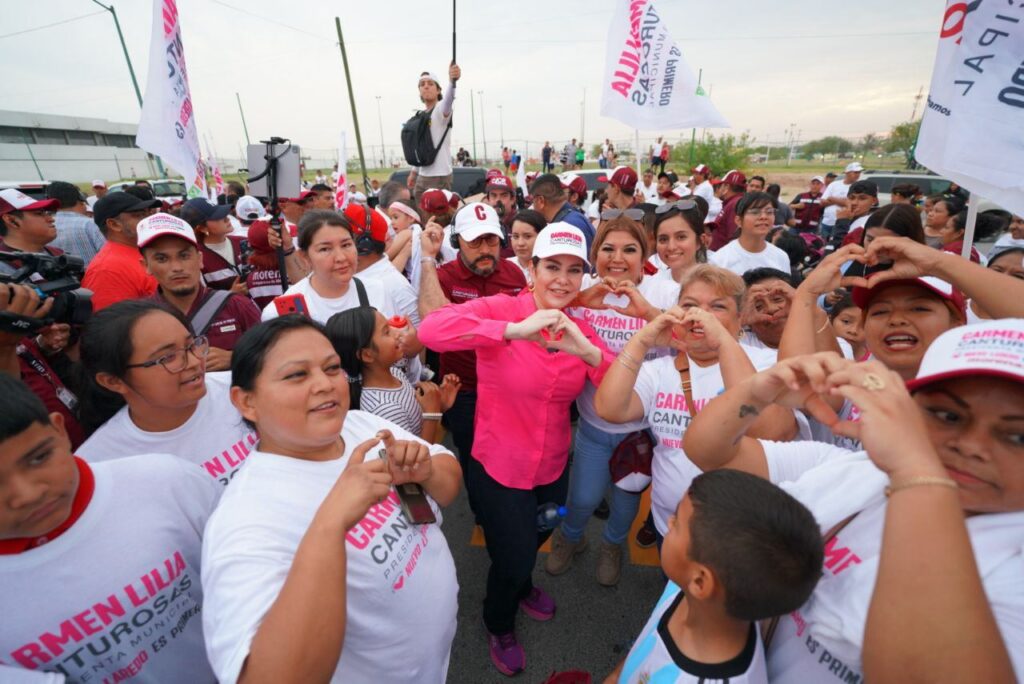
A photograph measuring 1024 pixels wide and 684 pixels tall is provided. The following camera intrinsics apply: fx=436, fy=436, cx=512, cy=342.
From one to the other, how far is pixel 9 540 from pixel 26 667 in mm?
372

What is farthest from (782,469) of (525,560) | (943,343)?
(525,560)

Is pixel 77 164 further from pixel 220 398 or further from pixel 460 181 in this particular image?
pixel 220 398

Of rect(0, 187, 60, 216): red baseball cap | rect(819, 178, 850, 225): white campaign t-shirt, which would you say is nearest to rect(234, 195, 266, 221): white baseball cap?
rect(0, 187, 60, 216): red baseball cap

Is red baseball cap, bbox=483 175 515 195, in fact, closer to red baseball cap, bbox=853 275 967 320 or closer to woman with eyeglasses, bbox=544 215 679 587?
woman with eyeglasses, bbox=544 215 679 587

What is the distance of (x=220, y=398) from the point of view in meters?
2.06

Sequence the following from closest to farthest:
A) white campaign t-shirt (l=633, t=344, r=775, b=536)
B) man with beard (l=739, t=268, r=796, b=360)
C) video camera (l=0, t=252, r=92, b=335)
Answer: video camera (l=0, t=252, r=92, b=335) → white campaign t-shirt (l=633, t=344, r=775, b=536) → man with beard (l=739, t=268, r=796, b=360)

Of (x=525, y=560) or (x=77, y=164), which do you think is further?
(x=77, y=164)

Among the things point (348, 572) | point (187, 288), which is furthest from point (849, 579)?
point (187, 288)

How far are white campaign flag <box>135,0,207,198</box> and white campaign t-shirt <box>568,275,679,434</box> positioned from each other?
3.77 meters

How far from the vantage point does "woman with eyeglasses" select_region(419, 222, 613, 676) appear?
2326 mm

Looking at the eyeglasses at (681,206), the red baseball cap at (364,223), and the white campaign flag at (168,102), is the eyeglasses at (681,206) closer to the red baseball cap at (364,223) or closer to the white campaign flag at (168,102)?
the red baseball cap at (364,223)

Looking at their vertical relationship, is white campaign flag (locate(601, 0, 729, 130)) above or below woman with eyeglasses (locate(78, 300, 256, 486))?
above

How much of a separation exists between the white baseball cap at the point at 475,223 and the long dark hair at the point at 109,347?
201 cm

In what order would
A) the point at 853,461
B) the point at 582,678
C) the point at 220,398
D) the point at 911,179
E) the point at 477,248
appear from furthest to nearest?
the point at 911,179 → the point at 477,248 → the point at 220,398 → the point at 582,678 → the point at 853,461
